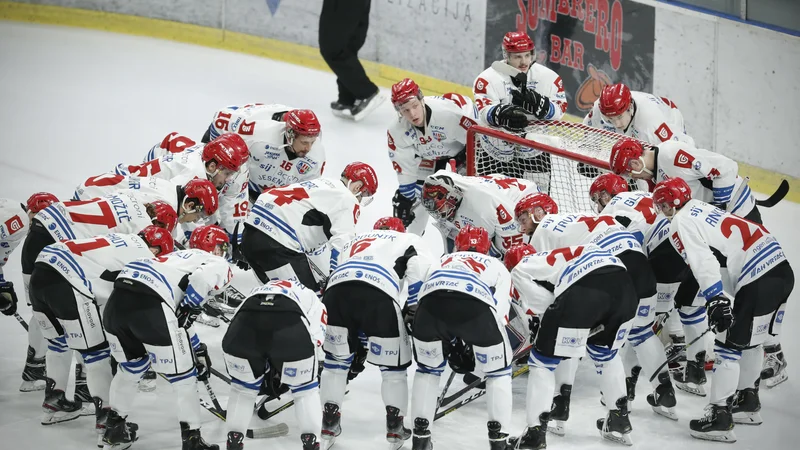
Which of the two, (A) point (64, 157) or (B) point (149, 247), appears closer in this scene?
(B) point (149, 247)

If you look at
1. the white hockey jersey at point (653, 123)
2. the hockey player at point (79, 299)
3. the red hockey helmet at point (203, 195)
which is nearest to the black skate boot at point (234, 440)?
the hockey player at point (79, 299)

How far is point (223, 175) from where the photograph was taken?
24.6 feet

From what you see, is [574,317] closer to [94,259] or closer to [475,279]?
[475,279]

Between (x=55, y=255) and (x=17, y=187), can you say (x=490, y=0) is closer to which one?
(x=17, y=187)

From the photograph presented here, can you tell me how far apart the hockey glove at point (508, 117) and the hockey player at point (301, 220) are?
127 cm

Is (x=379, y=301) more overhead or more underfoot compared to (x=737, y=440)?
more overhead

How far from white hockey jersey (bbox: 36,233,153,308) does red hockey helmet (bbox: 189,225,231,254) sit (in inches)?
10.1

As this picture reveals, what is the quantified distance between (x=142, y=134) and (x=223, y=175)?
305 centimetres

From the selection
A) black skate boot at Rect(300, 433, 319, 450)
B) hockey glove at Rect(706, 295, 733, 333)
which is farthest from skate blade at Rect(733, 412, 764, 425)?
black skate boot at Rect(300, 433, 319, 450)

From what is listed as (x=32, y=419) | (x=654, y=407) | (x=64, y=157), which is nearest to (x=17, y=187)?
(x=64, y=157)

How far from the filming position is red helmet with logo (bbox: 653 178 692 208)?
21.6ft

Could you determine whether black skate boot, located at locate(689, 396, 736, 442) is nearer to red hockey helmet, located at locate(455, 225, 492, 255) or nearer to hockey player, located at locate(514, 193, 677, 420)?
hockey player, located at locate(514, 193, 677, 420)

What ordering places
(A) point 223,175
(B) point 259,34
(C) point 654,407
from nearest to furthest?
1. (C) point 654,407
2. (A) point 223,175
3. (B) point 259,34

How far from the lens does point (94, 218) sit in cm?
684
